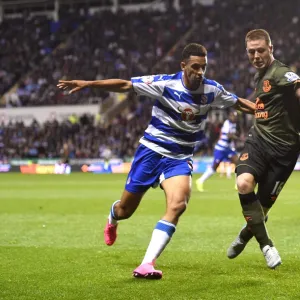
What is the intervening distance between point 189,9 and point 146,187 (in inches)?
1439

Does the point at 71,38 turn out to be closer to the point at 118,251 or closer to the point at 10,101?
the point at 10,101

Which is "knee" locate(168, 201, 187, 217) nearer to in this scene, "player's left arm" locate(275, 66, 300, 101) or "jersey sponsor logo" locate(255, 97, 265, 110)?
"jersey sponsor logo" locate(255, 97, 265, 110)

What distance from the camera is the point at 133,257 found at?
7.36m

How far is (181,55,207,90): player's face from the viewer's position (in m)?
6.39

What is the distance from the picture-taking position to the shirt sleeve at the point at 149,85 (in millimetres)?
6465

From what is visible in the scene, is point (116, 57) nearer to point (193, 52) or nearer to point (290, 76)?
point (193, 52)

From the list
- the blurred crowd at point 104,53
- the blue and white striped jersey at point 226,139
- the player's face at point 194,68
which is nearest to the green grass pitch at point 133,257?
the player's face at point 194,68

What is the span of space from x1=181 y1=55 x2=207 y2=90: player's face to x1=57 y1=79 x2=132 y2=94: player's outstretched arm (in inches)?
22.1

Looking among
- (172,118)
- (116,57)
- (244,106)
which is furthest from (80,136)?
(172,118)

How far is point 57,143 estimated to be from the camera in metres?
35.9

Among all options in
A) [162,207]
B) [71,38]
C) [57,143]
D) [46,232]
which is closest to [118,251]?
[46,232]

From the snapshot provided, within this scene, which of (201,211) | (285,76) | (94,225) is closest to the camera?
(285,76)

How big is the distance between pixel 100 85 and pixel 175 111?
0.79 metres

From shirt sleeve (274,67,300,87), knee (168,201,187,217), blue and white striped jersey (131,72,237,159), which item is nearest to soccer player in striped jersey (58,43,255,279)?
blue and white striped jersey (131,72,237,159)
